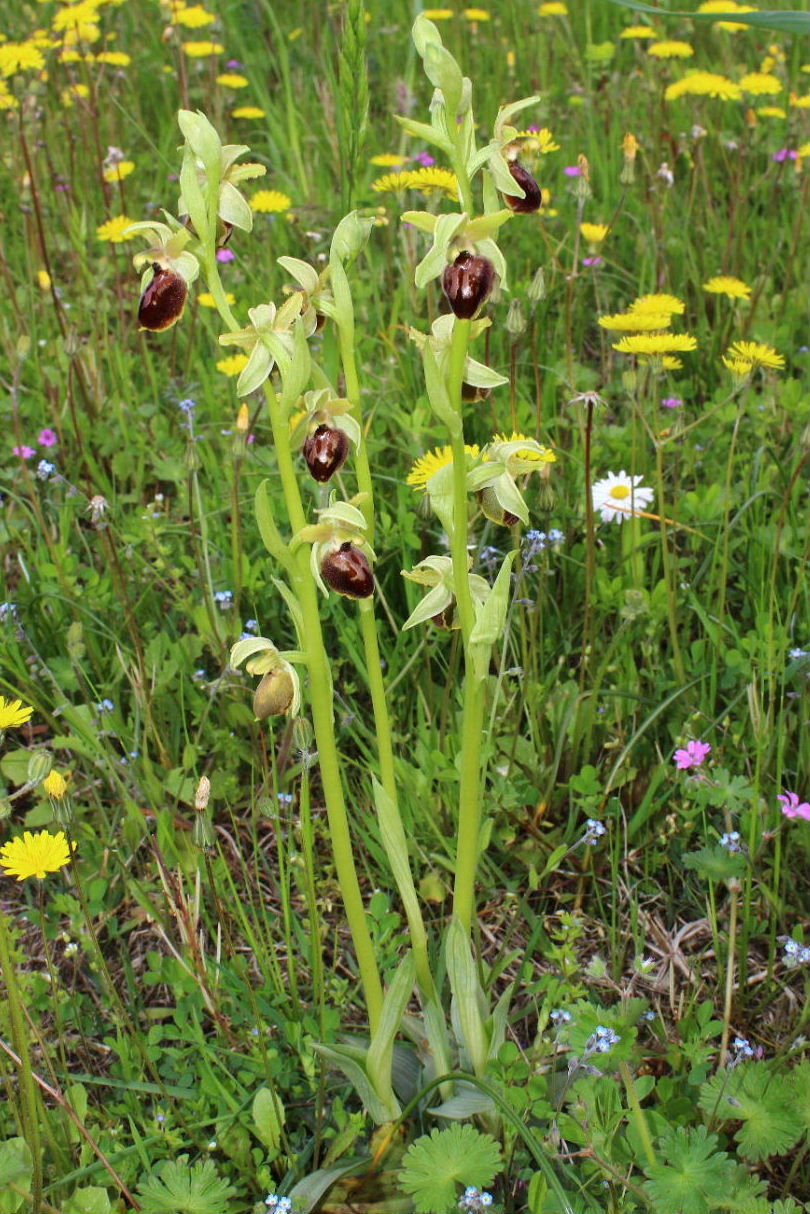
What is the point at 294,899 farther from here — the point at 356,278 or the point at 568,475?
the point at 356,278

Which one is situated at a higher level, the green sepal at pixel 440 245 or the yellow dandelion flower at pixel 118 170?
the green sepal at pixel 440 245

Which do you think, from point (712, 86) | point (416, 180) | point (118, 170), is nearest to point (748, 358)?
point (416, 180)

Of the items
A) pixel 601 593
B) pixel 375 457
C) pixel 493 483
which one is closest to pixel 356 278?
pixel 375 457

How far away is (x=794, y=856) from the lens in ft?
6.56

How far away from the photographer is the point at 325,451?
1.41m

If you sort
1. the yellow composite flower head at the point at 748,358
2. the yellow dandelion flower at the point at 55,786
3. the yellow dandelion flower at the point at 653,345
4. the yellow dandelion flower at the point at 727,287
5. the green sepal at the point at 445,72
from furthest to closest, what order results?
1. the yellow dandelion flower at the point at 727,287
2. the yellow dandelion flower at the point at 653,345
3. the yellow composite flower head at the point at 748,358
4. the yellow dandelion flower at the point at 55,786
5. the green sepal at the point at 445,72

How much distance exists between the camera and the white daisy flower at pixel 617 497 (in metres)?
2.56

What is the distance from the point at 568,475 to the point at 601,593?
0.49 metres

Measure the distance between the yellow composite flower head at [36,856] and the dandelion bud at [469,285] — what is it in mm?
943

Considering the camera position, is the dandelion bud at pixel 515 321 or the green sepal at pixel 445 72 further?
the dandelion bud at pixel 515 321

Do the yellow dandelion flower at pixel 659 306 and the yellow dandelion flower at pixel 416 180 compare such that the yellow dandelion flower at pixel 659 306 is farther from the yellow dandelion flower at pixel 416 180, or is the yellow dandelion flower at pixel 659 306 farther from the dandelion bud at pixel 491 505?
the dandelion bud at pixel 491 505

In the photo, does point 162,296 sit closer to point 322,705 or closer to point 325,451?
point 325,451

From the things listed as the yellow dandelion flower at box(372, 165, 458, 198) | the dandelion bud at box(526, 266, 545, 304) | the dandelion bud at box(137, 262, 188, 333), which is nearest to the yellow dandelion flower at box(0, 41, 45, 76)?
the yellow dandelion flower at box(372, 165, 458, 198)

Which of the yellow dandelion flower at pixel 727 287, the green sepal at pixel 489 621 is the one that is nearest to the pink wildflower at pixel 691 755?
the green sepal at pixel 489 621
